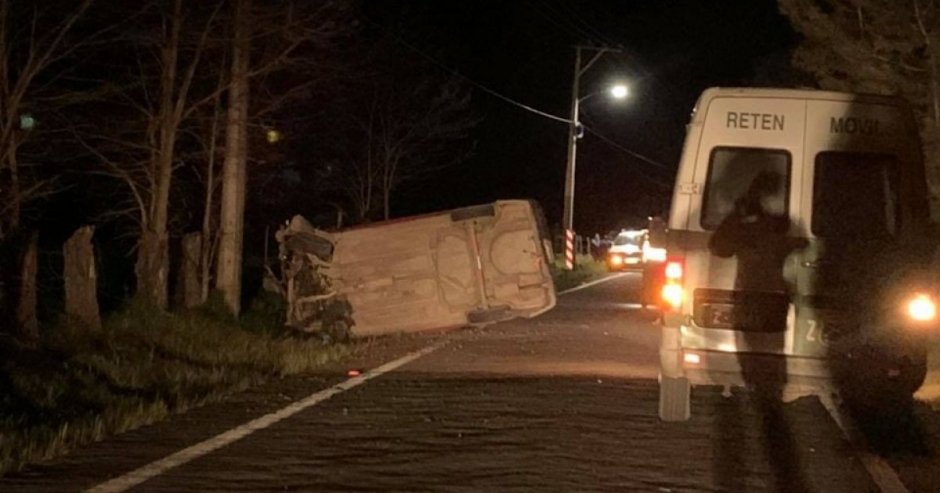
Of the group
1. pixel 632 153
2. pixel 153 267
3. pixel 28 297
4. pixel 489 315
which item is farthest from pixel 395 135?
pixel 28 297

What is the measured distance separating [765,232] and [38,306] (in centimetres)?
1001

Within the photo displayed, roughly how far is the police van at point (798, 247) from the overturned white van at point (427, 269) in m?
6.63

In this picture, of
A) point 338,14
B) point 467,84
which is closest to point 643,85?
point 467,84

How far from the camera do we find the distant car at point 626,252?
152ft

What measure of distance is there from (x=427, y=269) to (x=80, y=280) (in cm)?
400

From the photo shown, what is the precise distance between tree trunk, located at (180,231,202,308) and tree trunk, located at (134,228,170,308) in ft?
2.23

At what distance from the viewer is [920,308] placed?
32.3ft

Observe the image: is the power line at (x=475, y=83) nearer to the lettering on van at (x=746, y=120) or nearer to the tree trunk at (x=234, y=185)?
the tree trunk at (x=234, y=185)

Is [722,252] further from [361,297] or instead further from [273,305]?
[273,305]

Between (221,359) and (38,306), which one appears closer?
(221,359)

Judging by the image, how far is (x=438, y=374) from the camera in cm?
1447

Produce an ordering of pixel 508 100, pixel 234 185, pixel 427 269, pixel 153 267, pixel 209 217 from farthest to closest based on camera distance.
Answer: pixel 508 100
pixel 209 217
pixel 234 185
pixel 153 267
pixel 427 269

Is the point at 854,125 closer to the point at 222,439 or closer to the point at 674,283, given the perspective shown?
the point at 674,283

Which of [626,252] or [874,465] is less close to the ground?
[626,252]
